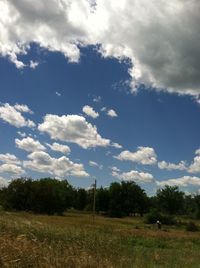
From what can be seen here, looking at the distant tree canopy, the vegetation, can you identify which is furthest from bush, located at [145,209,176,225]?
the distant tree canopy

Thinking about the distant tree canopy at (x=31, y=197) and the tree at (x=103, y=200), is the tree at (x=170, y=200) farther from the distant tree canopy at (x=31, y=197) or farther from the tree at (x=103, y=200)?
the distant tree canopy at (x=31, y=197)

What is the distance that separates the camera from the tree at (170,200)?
158 m

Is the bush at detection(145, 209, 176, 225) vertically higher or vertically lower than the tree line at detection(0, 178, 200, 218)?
lower

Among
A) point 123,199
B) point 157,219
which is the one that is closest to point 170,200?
point 123,199

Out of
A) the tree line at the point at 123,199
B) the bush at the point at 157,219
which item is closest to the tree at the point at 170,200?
the tree line at the point at 123,199

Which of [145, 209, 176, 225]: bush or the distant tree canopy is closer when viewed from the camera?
[145, 209, 176, 225]: bush

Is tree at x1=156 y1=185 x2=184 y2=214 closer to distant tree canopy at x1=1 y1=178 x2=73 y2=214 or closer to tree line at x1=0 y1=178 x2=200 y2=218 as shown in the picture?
tree line at x1=0 y1=178 x2=200 y2=218

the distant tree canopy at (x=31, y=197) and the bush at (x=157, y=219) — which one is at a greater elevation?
the distant tree canopy at (x=31, y=197)

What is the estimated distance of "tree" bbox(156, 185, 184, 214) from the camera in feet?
518

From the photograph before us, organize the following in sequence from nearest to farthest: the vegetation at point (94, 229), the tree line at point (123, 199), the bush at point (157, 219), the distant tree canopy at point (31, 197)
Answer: the vegetation at point (94, 229) < the bush at point (157, 219) < the distant tree canopy at point (31, 197) < the tree line at point (123, 199)

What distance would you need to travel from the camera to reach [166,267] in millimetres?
14938

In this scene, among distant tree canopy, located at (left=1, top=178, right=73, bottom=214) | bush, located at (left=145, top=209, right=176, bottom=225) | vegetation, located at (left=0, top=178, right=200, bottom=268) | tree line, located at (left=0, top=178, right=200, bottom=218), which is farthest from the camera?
tree line, located at (left=0, top=178, right=200, bottom=218)

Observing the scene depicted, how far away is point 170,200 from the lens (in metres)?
158

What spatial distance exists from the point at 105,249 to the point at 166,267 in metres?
2.27
